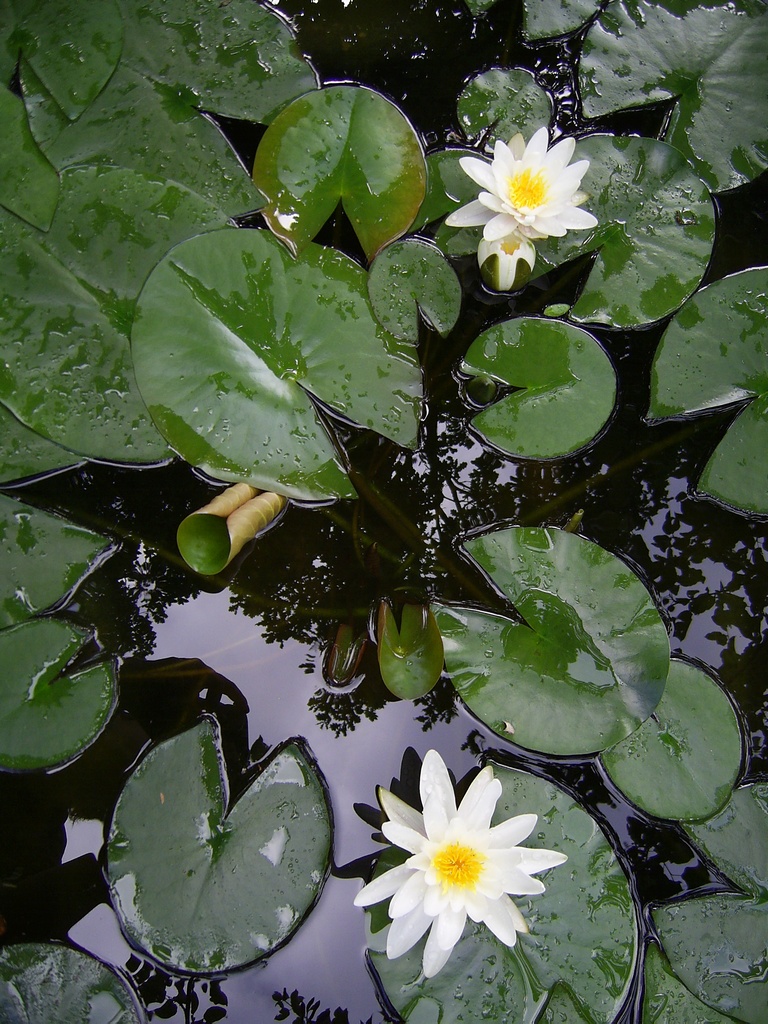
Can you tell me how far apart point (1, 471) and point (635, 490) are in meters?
1.96

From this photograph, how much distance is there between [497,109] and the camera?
85.7 inches

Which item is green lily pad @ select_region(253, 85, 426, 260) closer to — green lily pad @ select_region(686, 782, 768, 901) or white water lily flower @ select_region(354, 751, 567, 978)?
white water lily flower @ select_region(354, 751, 567, 978)

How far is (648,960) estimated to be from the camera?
1.74m

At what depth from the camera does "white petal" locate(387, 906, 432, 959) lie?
4.97ft

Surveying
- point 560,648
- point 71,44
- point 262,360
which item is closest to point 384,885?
point 560,648

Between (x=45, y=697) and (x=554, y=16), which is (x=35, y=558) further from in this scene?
(x=554, y=16)

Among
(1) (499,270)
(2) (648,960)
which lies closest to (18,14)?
(1) (499,270)

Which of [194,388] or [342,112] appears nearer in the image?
[194,388]

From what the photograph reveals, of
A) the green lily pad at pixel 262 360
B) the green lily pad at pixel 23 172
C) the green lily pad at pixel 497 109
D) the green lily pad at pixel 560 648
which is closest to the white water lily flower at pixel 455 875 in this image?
the green lily pad at pixel 560 648

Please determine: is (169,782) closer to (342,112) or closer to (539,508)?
(539,508)

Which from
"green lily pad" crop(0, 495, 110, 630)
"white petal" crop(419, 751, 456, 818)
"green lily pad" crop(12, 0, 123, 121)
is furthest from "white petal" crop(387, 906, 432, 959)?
"green lily pad" crop(12, 0, 123, 121)

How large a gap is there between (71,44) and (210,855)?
2.52 metres

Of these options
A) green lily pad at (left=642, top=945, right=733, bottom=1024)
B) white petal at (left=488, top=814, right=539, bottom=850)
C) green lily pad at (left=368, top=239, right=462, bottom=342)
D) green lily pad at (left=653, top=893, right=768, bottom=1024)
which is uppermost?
green lily pad at (left=368, top=239, right=462, bottom=342)

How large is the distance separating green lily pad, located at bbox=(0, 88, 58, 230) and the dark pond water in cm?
64
